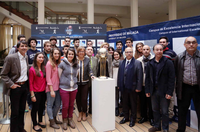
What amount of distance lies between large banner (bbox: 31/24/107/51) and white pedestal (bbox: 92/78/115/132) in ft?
10.7

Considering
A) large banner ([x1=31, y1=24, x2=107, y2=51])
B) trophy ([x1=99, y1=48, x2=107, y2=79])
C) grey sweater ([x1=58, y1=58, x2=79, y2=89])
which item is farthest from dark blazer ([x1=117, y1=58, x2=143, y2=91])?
large banner ([x1=31, y1=24, x2=107, y2=51])

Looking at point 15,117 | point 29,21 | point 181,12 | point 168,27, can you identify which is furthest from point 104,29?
point 181,12

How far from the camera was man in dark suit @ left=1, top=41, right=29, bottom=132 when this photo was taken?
8.20 ft

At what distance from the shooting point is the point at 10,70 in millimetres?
2543

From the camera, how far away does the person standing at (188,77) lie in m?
2.62

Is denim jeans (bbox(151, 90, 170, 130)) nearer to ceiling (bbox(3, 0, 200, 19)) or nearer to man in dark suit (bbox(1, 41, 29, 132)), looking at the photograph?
man in dark suit (bbox(1, 41, 29, 132))

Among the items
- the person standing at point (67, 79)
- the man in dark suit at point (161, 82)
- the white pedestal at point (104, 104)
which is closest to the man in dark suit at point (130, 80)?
the man in dark suit at point (161, 82)

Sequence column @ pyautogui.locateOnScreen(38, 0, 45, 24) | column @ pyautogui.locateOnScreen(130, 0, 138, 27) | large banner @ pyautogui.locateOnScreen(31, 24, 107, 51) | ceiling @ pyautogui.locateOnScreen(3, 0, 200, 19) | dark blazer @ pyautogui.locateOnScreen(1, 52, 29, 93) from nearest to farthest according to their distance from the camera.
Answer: dark blazer @ pyautogui.locateOnScreen(1, 52, 29, 93) → large banner @ pyautogui.locateOnScreen(31, 24, 107, 51) → column @ pyautogui.locateOnScreen(38, 0, 45, 24) → column @ pyautogui.locateOnScreen(130, 0, 138, 27) → ceiling @ pyautogui.locateOnScreen(3, 0, 200, 19)

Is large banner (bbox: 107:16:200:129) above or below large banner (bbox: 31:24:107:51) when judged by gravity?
below

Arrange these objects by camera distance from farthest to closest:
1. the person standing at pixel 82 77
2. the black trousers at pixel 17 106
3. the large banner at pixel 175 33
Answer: the person standing at pixel 82 77
the large banner at pixel 175 33
the black trousers at pixel 17 106

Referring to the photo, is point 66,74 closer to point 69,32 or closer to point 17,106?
point 17,106

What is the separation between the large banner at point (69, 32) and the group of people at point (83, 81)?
7.63ft

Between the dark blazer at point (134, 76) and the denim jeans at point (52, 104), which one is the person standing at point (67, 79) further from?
the dark blazer at point (134, 76)

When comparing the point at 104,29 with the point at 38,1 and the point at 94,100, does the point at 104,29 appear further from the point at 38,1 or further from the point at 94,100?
the point at 38,1
